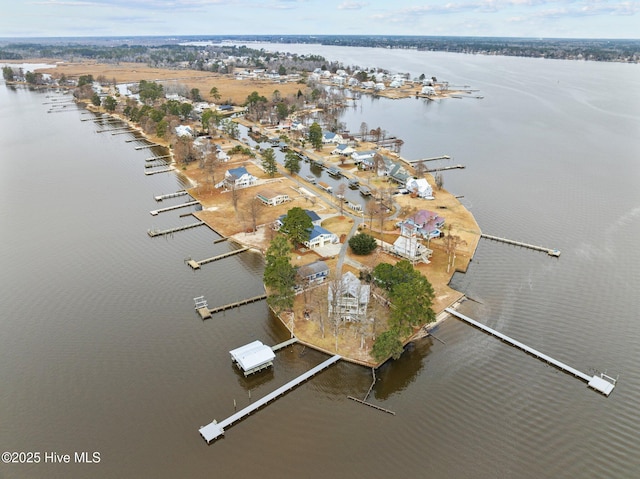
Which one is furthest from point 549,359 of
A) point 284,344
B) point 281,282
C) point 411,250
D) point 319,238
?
point 319,238

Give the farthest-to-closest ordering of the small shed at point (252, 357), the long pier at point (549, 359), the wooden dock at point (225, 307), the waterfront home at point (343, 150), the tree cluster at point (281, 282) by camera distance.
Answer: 1. the waterfront home at point (343, 150)
2. the wooden dock at point (225, 307)
3. the tree cluster at point (281, 282)
4. the small shed at point (252, 357)
5. the long pier at point (549, 359)

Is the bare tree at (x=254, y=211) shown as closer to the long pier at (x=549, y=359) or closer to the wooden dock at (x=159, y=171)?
the wooden dock at (x=159, y=171)

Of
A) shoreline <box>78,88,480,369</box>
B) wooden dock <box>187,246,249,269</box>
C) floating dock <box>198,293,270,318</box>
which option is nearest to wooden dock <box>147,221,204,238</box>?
shoreline <box>78,88,480,369</box>

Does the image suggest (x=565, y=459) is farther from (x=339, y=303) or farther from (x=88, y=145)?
(x=88, y=145)

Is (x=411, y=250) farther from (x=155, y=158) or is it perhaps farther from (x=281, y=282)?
(x=155, y=158)

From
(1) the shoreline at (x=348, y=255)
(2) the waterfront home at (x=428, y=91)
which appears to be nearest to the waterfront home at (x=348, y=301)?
(1) the shoreline at (x=348, y=255)
